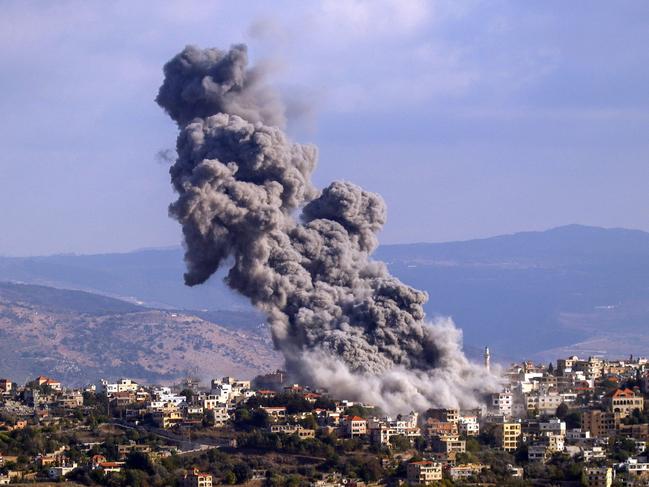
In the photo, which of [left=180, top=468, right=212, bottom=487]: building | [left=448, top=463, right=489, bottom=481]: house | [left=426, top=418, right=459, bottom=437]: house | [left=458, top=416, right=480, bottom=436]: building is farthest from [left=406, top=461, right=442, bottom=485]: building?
[left=458, top=416, right=480, bottom=436]: building

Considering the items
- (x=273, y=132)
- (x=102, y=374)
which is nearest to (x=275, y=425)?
(x=273, y=132)

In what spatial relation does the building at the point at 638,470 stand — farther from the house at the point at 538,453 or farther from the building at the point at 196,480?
the building at the point at 196,480

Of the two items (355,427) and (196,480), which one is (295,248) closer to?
(355,427)

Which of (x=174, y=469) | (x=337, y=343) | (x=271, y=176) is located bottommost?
(x=174, y=469)

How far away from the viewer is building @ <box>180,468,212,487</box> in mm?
69188

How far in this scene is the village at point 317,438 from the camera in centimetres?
7125

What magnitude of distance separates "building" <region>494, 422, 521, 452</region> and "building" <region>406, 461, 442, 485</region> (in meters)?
6.20

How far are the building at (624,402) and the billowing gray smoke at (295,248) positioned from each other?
556cm

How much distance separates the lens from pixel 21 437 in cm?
7675

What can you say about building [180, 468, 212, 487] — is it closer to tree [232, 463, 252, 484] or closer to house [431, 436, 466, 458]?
tree [232, 463, 252, 484]

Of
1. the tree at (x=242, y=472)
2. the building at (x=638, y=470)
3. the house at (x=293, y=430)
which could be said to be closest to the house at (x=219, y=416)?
the house at (x=293, y=430)

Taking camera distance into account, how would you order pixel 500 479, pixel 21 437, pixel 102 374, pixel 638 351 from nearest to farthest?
pixel 500 479, pixel 21 437, pixel 102 374, pixel 638 351

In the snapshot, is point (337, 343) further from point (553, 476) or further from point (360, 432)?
point (553, 476)

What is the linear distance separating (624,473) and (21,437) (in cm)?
2052
